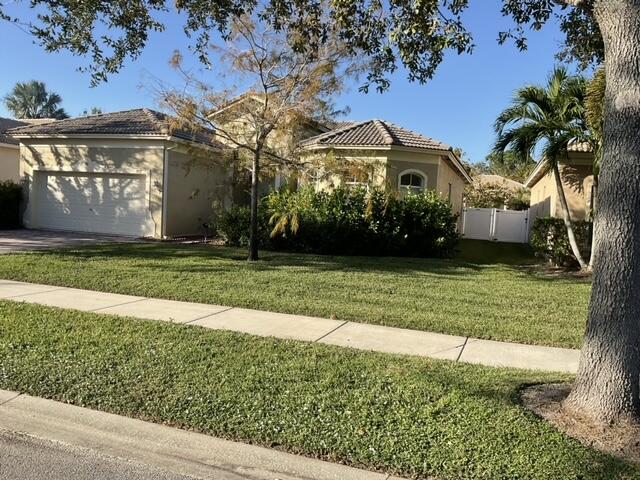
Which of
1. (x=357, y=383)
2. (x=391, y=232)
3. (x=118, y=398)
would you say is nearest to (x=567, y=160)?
(x=391, y=232)

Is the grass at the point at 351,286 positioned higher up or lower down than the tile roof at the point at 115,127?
lower down

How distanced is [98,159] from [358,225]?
10.0 metres

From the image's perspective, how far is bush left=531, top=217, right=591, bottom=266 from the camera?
15086mm

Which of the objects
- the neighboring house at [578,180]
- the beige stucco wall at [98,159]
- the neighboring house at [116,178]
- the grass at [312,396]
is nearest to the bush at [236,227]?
the neighboring house at [116,178]

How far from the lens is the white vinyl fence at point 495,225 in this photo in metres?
28.5

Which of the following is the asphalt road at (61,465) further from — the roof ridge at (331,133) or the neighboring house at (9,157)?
the neighboring house at (9,157)

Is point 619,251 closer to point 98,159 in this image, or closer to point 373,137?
point 373,137

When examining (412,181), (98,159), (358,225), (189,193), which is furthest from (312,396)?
(98,159)

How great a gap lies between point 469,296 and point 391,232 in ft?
20.9

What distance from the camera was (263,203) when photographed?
17062mm

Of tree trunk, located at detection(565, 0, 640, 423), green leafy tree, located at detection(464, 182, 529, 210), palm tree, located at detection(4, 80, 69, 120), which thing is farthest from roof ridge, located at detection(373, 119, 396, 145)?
palm tree, located at detection(4, 80, 69, 120)

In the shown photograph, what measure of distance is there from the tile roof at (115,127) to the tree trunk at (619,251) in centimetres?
1491

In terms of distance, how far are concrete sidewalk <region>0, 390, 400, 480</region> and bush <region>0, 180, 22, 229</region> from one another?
61.2 ft

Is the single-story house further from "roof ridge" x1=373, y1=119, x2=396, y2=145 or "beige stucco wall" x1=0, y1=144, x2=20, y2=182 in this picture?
"beige stucco wall" x1=0, y1=144, x2=20, y2=182
